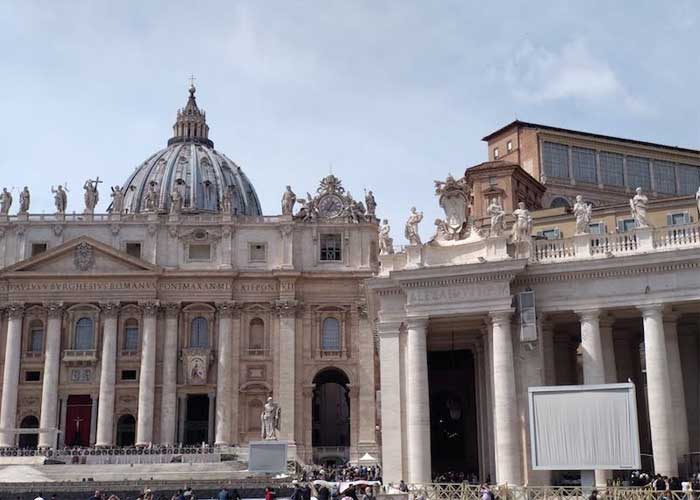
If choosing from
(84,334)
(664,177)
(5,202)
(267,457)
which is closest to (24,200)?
(5,202)

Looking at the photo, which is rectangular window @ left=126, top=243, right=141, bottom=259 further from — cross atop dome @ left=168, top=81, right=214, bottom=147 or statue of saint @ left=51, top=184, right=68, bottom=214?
cross atop dome @ left=168, top=81, right=214, bottom=147

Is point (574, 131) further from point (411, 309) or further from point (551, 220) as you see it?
point (411, 309)

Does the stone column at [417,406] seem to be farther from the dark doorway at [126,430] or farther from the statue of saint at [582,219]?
the dark doorway at [126,430]

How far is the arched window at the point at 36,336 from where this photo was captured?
79562 millimetres

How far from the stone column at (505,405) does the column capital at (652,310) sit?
15.6ft

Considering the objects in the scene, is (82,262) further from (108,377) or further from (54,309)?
(108,377)

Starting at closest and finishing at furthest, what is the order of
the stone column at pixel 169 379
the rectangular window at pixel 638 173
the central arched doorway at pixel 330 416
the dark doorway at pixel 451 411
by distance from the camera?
the dark doorway at pixel 451 411 < the rectangular window at pixel 638 173 < the stone column at pixel 169 379 < the central arched doorway at pixel 330 416

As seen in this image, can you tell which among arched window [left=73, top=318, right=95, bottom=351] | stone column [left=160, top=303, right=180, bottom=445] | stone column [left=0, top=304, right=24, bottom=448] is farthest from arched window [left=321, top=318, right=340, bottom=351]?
stone column [left=0, top=304, right=24, bottom=448]

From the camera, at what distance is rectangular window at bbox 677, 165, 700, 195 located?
73438mm

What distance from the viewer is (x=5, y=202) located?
3206 inches

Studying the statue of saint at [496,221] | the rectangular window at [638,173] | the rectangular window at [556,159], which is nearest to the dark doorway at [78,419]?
the rectangular window at [556,159]

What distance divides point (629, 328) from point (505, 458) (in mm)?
8915

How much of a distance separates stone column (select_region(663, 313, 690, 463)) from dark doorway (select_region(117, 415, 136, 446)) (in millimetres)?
53377

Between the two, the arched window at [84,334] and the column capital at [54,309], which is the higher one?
the column capital at [54,309]
